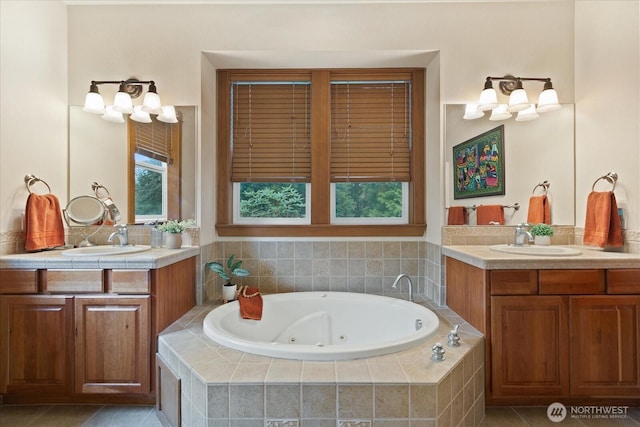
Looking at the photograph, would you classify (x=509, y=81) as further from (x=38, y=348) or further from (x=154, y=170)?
(x=38, y=348)

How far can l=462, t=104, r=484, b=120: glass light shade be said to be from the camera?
2.29 meters

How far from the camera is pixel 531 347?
1727mm

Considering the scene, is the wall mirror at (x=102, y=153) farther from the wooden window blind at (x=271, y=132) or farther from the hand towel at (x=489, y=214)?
the hand towel at (x=489, y=214)

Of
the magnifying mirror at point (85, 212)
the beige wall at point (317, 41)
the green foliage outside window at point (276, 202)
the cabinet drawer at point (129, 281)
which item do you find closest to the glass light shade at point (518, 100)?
the beige wall at point (317, 41)

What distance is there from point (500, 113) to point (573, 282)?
124 cm

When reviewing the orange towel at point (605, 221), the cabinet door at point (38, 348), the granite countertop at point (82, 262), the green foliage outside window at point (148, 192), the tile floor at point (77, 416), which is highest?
the green foliage outside window at point (148, 192)

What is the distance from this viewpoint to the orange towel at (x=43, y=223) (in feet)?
6.57

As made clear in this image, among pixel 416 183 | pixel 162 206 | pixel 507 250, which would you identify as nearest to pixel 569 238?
pixel 507 250

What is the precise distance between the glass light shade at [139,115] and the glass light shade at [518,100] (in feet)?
8.65

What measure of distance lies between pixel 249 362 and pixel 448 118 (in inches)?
82.5

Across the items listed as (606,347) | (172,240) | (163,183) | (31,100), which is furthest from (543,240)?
(31,100)

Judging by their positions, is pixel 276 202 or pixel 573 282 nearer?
pixel 573 282

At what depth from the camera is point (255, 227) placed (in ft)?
8.48

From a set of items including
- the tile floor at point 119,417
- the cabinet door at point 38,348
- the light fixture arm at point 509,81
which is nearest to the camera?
the tile floor at point 119,417
